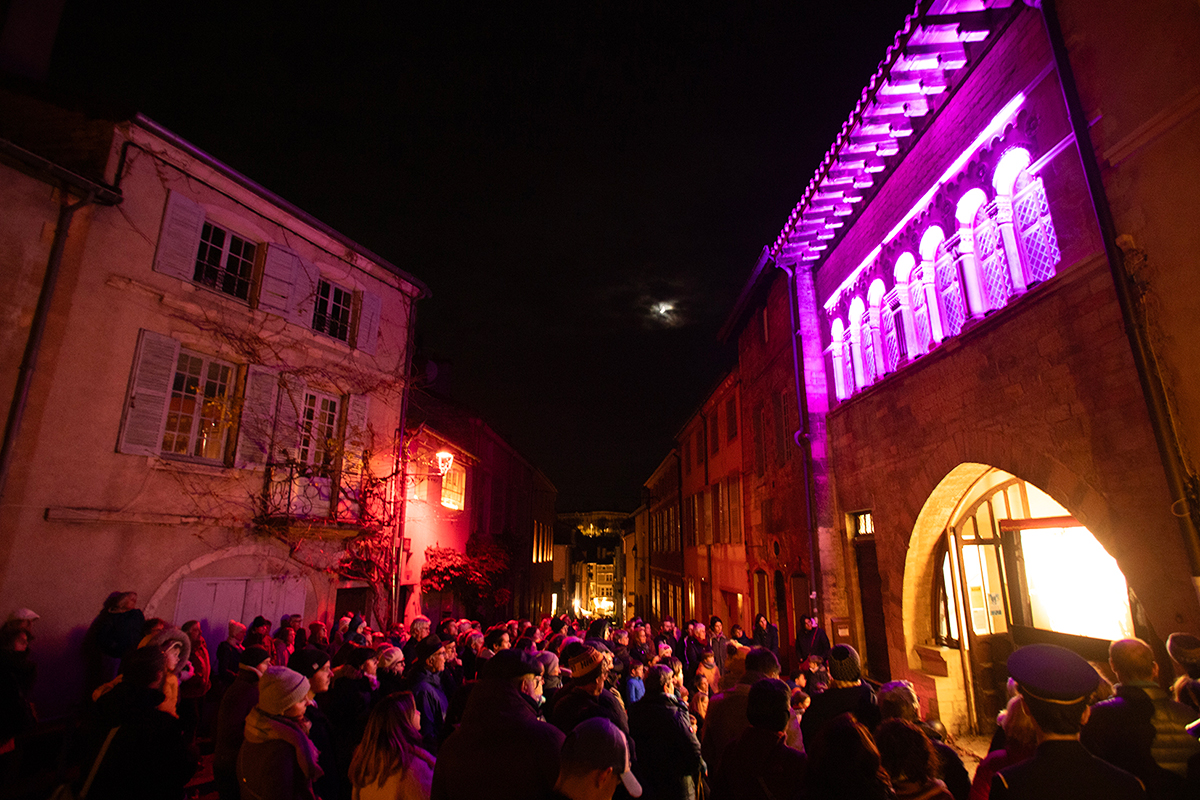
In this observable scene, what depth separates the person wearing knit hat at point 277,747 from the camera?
10.5 ft

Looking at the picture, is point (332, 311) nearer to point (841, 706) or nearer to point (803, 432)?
point (803, 432)

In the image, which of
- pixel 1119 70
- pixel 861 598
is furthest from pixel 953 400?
pixel 861 598

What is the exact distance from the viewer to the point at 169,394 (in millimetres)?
9852

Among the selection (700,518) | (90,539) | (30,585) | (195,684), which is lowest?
(195,684)

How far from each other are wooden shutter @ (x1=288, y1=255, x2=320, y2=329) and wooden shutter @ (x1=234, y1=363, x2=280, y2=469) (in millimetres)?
1413

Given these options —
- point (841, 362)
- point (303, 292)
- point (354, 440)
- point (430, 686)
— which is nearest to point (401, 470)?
point (354, 440)

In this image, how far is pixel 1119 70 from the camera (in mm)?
5492

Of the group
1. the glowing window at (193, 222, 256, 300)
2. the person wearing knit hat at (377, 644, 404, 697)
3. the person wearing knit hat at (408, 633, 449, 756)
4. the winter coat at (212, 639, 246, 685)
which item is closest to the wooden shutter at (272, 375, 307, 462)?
the glowing window at (193, 222, 256, 300)

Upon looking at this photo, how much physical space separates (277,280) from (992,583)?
13458 mm

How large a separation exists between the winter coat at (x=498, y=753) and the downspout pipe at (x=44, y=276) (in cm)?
869

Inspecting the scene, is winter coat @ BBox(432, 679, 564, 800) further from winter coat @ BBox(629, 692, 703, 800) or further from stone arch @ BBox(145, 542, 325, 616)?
stone arch @ BBox(145, 542, 325, 616)

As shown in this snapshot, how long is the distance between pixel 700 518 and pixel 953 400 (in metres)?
17.3

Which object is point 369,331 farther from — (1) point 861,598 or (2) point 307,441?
(1) point 861,598

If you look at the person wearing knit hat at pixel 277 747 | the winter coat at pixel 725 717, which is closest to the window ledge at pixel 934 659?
the winter coat at pixel 725 717
